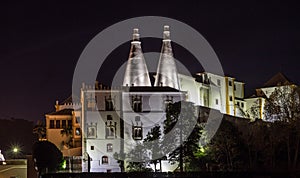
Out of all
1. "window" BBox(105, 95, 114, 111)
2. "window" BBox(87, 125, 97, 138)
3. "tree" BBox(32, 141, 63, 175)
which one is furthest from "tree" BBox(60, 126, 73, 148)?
"tree" BBox(32, 141, 63, 175)

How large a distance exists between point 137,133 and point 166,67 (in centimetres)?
1303

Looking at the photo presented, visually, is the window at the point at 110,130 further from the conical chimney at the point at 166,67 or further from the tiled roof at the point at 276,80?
the tiled roof at the point at 276,80

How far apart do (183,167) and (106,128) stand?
32.1 ft

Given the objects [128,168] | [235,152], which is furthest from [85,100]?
[235,152]

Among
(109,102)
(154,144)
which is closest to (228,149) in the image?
(154,144)

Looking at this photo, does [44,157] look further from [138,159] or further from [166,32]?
[166,32]

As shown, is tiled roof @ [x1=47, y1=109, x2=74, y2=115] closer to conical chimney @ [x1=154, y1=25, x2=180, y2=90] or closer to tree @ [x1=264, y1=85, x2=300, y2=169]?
conical chimney @ [x1=154, y1=25, x2=180, y2=90]

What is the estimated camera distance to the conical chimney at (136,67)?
62.0 meters

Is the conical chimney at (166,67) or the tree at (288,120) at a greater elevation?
the conical chimney at (166,67)

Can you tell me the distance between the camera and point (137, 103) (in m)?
54.1

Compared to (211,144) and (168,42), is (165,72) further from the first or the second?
(211,144)

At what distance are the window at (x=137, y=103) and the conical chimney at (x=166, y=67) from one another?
835 centimetres

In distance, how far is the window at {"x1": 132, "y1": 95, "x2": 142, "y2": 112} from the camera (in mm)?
53812

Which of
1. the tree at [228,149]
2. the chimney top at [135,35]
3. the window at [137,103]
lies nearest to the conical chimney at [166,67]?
the chimney top at [135,35]
